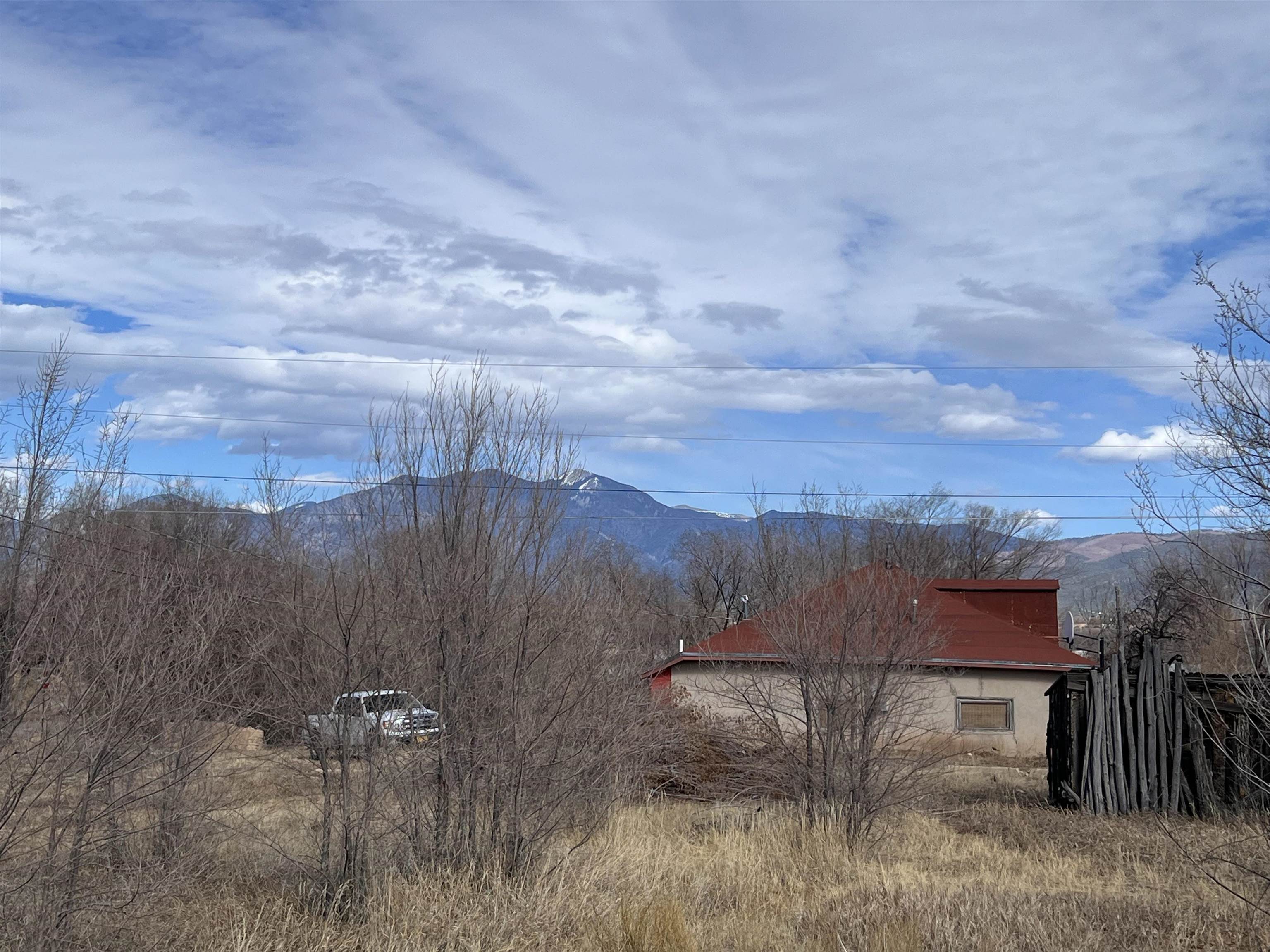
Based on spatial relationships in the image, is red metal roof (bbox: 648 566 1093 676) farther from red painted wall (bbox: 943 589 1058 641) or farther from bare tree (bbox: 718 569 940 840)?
bare tree (bbox: 718 569 940 840)

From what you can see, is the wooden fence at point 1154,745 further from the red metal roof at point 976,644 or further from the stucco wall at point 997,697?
the stucco wall at point 997,697

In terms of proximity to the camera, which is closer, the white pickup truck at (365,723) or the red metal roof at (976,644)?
the white pickup truck at (365,723)

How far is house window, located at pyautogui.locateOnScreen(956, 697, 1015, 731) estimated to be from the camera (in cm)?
2745

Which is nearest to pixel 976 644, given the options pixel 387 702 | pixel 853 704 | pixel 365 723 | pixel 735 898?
pixel 853 704

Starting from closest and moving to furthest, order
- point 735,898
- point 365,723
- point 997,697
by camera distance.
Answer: point 365,723 < point 735,898 < point 997,697

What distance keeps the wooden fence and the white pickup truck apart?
9.79 metres

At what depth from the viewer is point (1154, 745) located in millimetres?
14680

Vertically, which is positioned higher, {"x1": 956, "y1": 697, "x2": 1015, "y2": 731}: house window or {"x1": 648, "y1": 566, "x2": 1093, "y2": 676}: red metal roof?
{"x1": 648, "y1": 566, "x2": 1093, "y2": 676}: red metal roof

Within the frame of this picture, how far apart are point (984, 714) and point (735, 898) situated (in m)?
19.9

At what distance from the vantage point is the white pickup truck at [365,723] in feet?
29.2

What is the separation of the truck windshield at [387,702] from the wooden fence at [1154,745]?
9.83m

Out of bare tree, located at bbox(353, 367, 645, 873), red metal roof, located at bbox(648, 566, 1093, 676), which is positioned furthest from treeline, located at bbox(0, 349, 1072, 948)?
red metal roof, located at bbox(648, 566, 1093, 676)

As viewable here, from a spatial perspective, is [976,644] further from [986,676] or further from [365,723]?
[365,723]

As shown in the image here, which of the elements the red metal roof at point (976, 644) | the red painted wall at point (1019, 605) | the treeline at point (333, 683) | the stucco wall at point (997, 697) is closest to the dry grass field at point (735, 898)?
the treeline at point (333, 683)
